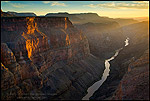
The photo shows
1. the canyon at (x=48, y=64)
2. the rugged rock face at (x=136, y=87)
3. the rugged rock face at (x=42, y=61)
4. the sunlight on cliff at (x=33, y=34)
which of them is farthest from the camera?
the sunlight on cliff at (x=33, y=34)

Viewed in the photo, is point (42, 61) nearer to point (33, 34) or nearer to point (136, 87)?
point (33, 34)

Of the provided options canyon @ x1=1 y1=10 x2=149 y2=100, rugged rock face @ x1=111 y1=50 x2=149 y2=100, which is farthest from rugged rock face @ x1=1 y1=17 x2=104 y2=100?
rugged rock face @ x1=111 y1=50 x2=149 y2=100

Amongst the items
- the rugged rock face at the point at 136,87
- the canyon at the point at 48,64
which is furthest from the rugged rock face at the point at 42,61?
the rugged rock face at the point at 136,87

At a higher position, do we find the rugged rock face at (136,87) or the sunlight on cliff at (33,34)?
the sunlight on cliff at (33,34)

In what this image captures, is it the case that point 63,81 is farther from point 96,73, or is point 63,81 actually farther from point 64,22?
point 64,22

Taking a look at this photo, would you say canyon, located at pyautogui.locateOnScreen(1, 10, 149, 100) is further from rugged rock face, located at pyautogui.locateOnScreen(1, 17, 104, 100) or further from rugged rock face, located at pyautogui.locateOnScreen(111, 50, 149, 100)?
rugged rock face, located at pyautogui.locateOnScreen(111, 50, 149, 100)

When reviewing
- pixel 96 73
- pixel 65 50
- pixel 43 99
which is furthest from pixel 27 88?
pixel 96 73

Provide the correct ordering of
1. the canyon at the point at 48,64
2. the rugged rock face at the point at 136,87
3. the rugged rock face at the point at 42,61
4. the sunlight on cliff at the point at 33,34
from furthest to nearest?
1. the sunlight on cliff at the point at 33,34
2. the rugged rock face at the point at 42,61
3. the canyon at the point at 48,64
4. the rugged rock face at the point at 136,87

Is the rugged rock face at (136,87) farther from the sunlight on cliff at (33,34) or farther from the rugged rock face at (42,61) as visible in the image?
the sunlight on cliff at (33,34)

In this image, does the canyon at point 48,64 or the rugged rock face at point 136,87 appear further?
the canyon at point 48,64
